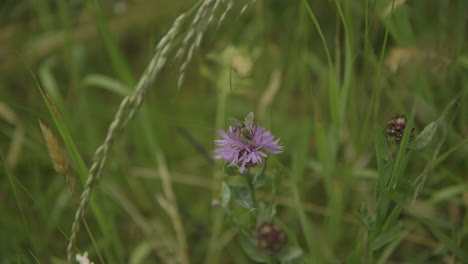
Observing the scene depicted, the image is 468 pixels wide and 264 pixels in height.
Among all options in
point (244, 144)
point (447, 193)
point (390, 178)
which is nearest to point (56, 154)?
point (244, 144)

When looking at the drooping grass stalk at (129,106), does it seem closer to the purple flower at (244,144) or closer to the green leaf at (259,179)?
the purple flower at (244,144)

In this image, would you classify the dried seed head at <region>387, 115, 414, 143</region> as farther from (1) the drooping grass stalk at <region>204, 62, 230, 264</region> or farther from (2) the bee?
(1) the drooping grass stalk at <region>204, 62, 230, 264</region>

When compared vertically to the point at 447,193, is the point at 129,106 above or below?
above

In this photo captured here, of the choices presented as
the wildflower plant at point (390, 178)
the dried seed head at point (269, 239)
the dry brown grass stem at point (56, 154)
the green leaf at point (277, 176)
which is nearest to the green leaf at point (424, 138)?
the wildflower plant at point (390, 178)

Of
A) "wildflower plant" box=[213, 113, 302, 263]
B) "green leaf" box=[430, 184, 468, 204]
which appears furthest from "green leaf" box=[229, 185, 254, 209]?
"green leaf" box=[430, 184, 468, 204]

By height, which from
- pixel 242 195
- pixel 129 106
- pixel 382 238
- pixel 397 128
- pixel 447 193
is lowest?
pixel 447 193

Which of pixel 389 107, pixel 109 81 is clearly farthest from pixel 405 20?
pixel 109 81

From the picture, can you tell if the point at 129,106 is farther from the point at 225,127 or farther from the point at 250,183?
the point at 225,127

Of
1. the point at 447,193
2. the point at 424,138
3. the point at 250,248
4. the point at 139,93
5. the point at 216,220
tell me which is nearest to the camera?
the point at 139,93
